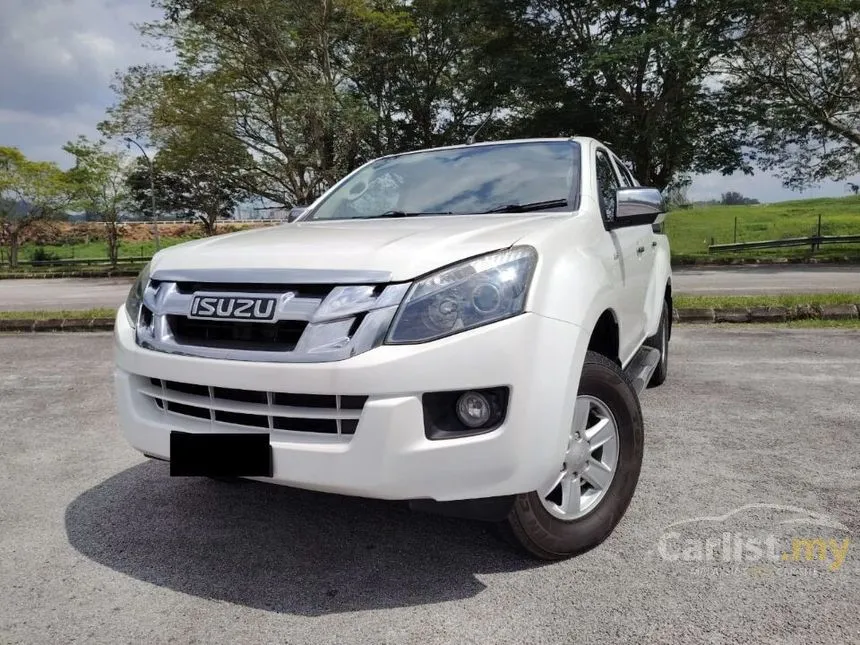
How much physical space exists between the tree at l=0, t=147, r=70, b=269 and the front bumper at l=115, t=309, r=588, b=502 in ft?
120

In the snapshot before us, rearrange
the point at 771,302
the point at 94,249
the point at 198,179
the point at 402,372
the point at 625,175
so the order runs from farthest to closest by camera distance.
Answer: the point at 94,249, the point at 198,179, the point at 771,302, the point at 625,175, the point at 402,372

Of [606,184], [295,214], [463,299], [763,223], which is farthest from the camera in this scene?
[763,223]

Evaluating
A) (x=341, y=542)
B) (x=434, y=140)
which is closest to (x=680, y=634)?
(x=341, y=542)

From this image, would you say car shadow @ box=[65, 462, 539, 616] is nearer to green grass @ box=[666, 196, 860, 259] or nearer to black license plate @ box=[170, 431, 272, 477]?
black license plate @ box=[170, 431, 272, 477]

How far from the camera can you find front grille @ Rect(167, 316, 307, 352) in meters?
2.03

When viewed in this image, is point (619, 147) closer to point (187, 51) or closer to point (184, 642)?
point (187, 51)

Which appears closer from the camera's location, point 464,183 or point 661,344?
point 464,183

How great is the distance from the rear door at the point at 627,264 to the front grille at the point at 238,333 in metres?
1.53

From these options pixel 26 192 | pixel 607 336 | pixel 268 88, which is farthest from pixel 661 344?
pixel 26 192

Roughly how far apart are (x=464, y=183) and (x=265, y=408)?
166 centimetres

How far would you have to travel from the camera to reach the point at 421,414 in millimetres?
1925

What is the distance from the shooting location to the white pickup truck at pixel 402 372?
6.33ft

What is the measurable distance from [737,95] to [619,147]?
3.56 metres

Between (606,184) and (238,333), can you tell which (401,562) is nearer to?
(238,333)
